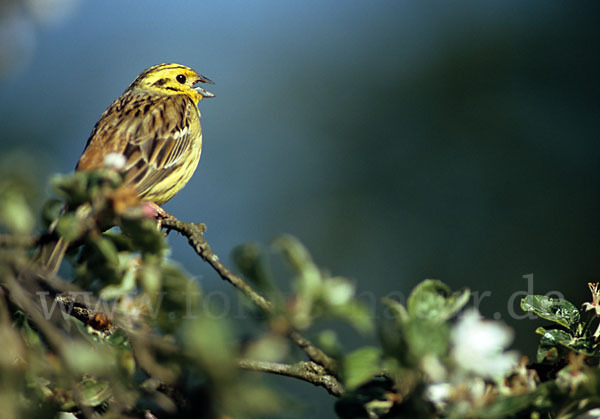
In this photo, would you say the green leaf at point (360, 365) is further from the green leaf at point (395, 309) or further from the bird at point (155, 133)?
the bird at point (155, 133)

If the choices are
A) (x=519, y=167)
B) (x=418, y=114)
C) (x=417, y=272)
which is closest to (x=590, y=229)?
(x=519, y=167)

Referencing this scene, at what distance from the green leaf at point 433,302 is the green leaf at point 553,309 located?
0.47m

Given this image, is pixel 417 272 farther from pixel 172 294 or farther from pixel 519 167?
pixel 172 294

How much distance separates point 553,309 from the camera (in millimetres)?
1817

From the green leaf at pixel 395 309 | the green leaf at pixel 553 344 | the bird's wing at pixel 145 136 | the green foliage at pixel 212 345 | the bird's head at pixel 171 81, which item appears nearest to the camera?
the green foliage at pixel 212 345

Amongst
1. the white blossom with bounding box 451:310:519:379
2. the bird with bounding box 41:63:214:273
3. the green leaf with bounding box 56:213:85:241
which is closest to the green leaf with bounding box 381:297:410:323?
the white blossom with bounding box 451:310:519:379

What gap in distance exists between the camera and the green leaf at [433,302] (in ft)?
4.49

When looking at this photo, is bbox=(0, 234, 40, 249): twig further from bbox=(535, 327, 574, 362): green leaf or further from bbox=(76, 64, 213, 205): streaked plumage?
bbox=(76, 64, 213, 205): streaked plumage

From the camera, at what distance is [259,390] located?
3.16 feet

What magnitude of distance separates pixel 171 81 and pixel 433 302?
4.30 m

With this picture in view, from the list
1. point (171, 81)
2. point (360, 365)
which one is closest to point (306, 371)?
point (360, 365)

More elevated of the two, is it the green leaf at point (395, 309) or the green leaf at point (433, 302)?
the green leaf at point (433, 302)

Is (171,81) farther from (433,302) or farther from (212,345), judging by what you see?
(212,345)

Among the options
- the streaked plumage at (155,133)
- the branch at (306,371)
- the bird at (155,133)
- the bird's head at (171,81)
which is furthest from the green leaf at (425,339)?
the bird's head at (171,81)
